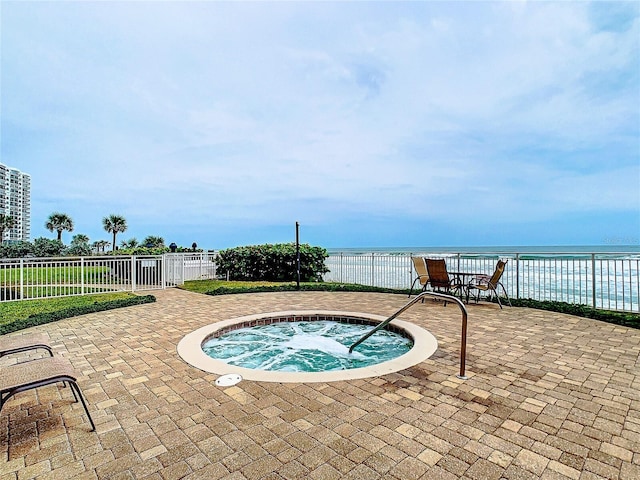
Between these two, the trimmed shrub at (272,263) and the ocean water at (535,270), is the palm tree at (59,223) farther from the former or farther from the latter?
the ocean water at (535,270)

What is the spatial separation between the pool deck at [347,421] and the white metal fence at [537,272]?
9.01 feet

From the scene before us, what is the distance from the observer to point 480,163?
19203 mm

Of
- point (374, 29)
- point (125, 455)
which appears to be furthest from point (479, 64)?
point (125, 455)

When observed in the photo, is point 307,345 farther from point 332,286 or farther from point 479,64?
point 479,64

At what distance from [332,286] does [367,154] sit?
11648 mm

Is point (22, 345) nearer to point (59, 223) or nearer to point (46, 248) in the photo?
point (46, 248)

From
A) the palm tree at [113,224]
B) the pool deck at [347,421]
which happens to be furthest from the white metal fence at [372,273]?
the palm tree at [113,224]

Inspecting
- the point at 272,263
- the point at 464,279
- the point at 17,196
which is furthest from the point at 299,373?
the point at 17,196

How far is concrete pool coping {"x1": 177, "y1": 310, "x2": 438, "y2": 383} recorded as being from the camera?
3.08 meters

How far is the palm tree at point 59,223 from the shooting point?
41.5 metres

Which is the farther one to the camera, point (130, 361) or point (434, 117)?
point (434, 117)

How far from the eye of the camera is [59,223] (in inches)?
1650

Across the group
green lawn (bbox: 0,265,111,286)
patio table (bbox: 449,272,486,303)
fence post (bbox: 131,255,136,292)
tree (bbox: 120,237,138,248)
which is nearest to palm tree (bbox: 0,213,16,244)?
tree (bbox: 120,237,138,248)

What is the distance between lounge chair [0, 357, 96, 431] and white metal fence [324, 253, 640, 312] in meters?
7.37
